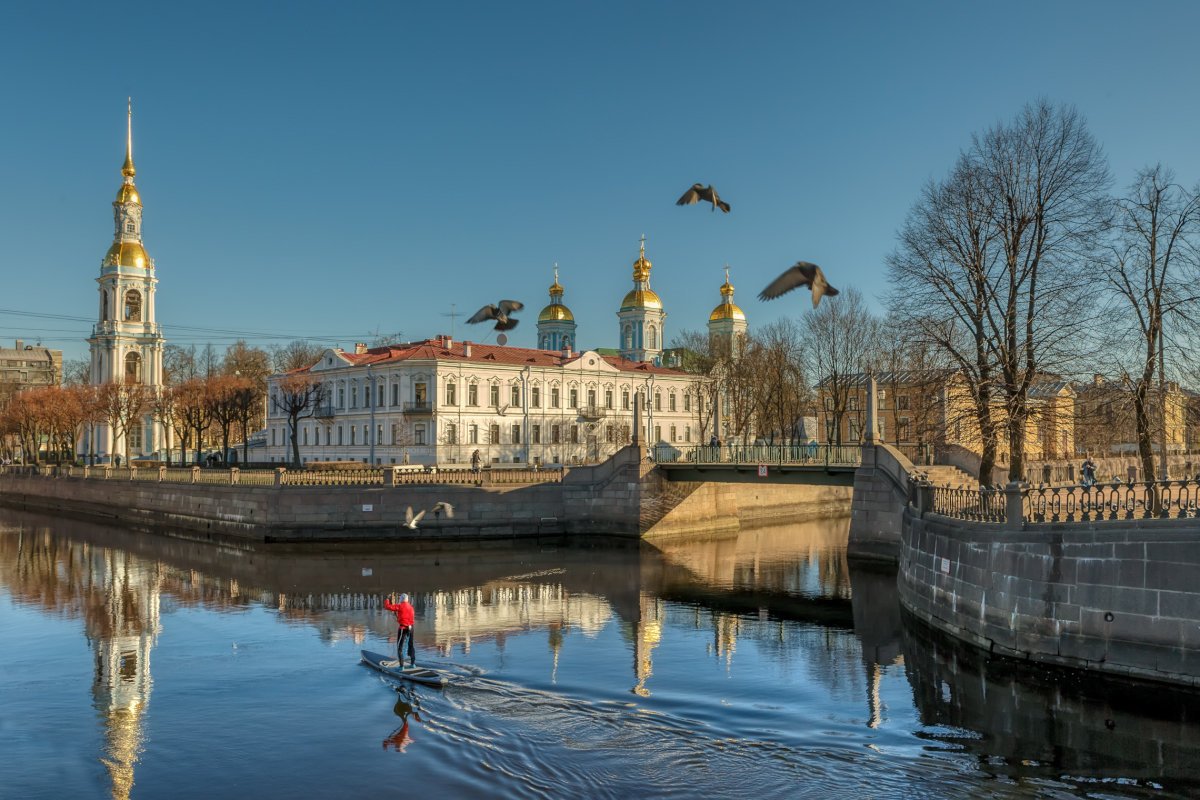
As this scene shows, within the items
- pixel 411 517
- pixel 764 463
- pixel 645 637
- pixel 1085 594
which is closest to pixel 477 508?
pixel 411 517

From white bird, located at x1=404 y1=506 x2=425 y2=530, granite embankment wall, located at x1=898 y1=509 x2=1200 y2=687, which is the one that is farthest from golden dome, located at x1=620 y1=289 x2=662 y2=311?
granite embankment wall, located at x1=898 y1=509 x2=1200 y2=687

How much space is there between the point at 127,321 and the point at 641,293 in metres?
51.0

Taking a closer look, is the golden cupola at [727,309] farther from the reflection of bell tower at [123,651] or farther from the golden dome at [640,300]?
the reflection of bell tower at [123,651]

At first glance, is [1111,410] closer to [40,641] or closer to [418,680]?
[418,680]

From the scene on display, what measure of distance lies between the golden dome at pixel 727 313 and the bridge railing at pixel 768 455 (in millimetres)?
61962

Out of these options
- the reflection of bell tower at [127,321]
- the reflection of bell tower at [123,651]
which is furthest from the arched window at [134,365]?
the reflection of bell tower at [123,651]

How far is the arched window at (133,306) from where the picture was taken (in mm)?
92438

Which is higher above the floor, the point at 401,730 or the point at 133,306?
the point at 133,306

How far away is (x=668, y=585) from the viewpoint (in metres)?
32.1

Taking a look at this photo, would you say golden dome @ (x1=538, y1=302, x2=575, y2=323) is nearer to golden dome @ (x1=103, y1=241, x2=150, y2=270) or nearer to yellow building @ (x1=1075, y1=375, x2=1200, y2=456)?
golden dome @ (x1=103, y1=241, x2=150, y2=270)

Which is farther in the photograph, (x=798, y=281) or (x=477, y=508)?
(x=477, y=508)

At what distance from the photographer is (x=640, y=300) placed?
107 metres

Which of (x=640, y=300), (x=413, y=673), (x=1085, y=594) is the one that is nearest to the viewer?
(x=1085, y=594)

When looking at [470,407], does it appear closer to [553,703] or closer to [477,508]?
[477,508]
